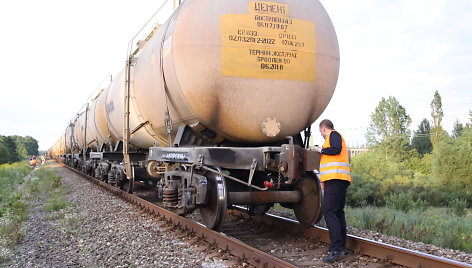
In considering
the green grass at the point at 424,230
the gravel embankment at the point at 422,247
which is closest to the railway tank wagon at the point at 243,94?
the gravel embankment at the point at 422,247

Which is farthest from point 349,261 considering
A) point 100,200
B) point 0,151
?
point 0,151

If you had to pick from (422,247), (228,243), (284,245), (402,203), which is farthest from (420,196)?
(228,243)

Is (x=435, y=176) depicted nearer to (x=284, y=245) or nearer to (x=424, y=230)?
(x=424, y=230)

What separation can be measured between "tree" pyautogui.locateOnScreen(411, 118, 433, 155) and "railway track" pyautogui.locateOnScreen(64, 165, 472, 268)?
45786 millimetres

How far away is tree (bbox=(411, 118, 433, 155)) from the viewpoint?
48.8 meters

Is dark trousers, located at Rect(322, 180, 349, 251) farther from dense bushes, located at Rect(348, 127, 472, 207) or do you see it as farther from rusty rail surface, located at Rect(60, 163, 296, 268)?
dense bushes, located at Rect(348, 127, 472, 207)

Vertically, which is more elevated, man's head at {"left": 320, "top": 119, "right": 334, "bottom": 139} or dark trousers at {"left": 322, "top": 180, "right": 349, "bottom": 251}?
man's head at {"left": 320, "top": 119, "right": 334, "bottom": 139}

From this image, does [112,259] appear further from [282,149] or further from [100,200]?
[100,200]

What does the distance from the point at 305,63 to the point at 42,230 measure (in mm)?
5356

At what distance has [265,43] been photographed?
196 inches

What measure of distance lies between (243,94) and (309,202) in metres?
1.90

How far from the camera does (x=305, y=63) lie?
521 cm

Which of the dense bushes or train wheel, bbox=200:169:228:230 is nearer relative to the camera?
train wheel, bbox=200:169:228:230

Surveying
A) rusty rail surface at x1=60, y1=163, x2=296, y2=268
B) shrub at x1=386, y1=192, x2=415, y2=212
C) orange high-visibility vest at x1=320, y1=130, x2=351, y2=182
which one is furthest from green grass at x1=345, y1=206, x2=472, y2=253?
shrub at x1=386, y1=192, x2=415, y2=212
